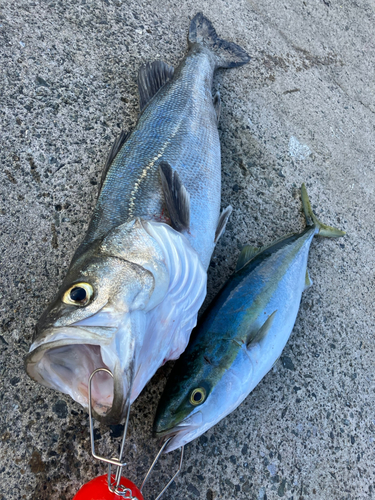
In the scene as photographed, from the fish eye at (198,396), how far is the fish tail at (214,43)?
276 centimetres

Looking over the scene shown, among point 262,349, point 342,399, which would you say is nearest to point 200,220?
point 262,349

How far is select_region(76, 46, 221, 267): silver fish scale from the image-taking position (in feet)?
5.92

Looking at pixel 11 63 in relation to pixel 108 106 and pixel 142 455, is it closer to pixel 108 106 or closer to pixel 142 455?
pixel 108 106

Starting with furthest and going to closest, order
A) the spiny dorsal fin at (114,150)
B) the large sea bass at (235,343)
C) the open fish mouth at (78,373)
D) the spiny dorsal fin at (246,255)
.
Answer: the spiny dorsal fin at (246,255), the spiny dorsal fin at (114,150), the large sea bass at (235,343), the open fish mouth at (78,373)

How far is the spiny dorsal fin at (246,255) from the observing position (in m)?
2.23

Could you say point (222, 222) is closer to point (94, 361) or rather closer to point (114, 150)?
point (114, 150)

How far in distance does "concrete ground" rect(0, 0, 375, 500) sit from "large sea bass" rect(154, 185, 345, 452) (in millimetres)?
318

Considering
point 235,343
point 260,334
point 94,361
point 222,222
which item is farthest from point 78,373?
point 222,222

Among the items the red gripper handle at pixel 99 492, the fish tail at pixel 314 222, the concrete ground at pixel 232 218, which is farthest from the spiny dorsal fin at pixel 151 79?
the red gripper handle at pixel 99 492

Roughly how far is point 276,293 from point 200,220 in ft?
2.08

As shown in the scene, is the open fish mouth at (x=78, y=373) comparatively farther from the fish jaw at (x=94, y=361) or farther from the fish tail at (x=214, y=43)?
the fish tail at (x=214, y=43)

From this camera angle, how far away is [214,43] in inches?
122

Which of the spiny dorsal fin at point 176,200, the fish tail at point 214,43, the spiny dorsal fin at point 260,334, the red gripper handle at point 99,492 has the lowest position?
the red gripper handle at point 99,492

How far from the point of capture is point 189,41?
9.98 ft
